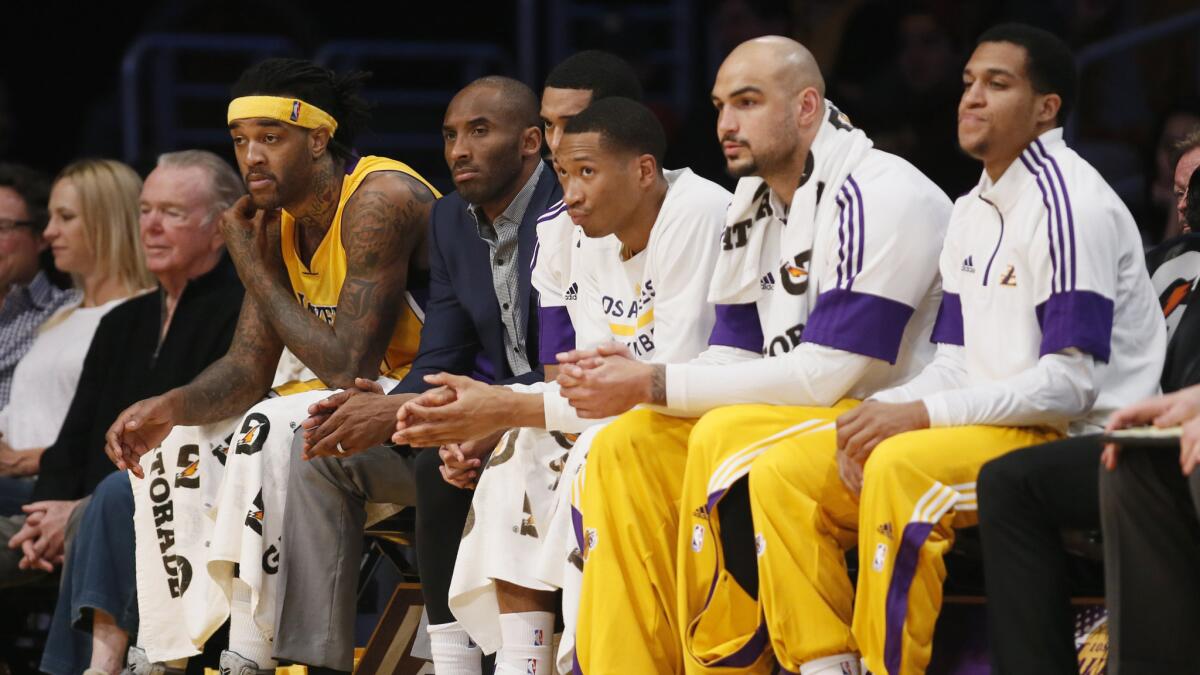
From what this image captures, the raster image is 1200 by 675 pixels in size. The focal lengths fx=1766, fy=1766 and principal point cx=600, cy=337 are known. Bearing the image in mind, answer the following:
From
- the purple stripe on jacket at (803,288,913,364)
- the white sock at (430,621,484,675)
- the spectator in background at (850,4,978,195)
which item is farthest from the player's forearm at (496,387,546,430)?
the spectator in background at (850,4,978,195)

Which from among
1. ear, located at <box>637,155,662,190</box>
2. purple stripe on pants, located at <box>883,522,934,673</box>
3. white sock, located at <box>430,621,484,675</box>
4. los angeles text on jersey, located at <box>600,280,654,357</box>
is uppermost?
ear, located at <box>637,155,662,190</box>

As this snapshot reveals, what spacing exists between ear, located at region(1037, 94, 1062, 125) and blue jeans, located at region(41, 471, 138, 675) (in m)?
2.87

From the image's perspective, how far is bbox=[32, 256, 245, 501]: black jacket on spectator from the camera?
554 cm

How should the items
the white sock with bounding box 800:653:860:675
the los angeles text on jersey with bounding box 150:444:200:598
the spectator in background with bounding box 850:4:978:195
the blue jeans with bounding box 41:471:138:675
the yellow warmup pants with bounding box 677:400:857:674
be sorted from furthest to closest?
the spectator in background with bounding box 850:4:978:195, the blue jeans with bounding box 41:471:138:675, the los angeles text on jersey with bounding box 150:444:200:598, the yellow warmup pants with bounding box 677:400:857:674, the white sock with bounding box 800:653:860:675

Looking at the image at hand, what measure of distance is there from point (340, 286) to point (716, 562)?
74.1 inches

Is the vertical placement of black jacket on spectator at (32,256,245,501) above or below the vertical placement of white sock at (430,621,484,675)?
above

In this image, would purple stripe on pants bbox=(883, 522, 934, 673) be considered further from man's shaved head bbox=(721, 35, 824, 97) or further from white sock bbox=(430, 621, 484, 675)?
white sock bbox=(430, 621, 484, 675)

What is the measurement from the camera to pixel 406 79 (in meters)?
9.69

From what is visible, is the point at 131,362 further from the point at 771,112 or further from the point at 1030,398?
the point at 1030,398

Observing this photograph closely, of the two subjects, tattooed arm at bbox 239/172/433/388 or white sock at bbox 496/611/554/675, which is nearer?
white sock at bbox 496/611/554/675

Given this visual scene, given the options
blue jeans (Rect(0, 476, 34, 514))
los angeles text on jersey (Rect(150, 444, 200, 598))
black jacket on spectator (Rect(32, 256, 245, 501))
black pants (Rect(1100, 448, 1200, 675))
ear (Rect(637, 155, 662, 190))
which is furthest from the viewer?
blue jeans (Rect(0, 476, 34, 514))

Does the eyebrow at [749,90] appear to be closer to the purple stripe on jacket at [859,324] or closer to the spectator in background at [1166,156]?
the purple stripe on jacket at [859,324]

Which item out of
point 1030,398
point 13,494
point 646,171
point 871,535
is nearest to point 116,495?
point 13,494

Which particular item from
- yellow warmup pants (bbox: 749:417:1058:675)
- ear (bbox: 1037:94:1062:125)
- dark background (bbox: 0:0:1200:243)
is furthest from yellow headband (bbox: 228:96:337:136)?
ear (bbox: 1037:94:1062:125)
